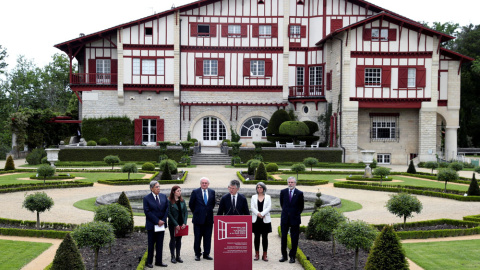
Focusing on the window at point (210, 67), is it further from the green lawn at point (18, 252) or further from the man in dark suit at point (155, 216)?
the man in dark suit at point (155, 216)

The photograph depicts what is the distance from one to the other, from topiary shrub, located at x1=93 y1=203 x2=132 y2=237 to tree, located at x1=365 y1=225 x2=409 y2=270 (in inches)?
218

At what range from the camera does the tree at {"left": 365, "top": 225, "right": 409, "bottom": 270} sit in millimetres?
7930

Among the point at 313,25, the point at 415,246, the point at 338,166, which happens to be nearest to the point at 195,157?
the point at 338,166

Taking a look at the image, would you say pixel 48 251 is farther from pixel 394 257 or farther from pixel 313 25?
pixel 313 25

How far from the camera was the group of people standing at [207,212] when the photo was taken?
961 centimetres

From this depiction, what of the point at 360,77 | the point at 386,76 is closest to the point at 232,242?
the point at 360,77

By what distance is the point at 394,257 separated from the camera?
794 centimetres

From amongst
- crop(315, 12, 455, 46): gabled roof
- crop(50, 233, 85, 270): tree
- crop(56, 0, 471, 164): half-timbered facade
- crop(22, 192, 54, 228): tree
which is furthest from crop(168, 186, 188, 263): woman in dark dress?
crop(315, 12, 455, 46): gabled roof

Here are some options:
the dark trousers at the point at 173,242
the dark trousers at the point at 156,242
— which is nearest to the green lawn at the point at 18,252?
the dark trousers at the point at 156,242

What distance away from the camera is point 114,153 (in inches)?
1323

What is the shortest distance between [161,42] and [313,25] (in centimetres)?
1151

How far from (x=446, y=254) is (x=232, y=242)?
14.8 ft

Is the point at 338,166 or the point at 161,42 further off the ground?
the point at 161,42

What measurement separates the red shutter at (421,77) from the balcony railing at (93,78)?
849 inches
